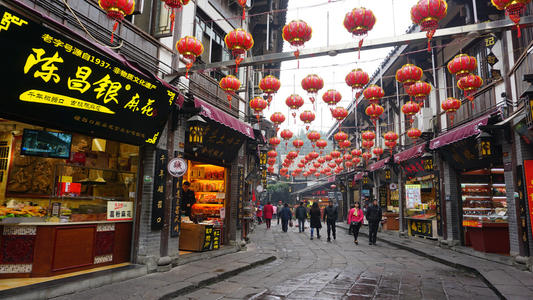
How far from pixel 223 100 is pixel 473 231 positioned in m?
10.1

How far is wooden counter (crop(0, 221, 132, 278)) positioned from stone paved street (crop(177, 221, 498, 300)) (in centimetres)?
236

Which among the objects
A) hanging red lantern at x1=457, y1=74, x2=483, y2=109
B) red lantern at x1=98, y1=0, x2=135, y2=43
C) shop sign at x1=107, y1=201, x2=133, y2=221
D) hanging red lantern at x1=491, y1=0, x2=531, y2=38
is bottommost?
shop sign at x1=107, y1=201, x2=133, y2=221

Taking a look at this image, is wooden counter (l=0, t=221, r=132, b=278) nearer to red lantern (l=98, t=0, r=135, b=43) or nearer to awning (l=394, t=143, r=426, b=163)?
red lantern (l=98, t=0, r=135, b=43)

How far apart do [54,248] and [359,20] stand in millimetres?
7484

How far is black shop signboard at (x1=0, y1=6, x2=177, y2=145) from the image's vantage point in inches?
196

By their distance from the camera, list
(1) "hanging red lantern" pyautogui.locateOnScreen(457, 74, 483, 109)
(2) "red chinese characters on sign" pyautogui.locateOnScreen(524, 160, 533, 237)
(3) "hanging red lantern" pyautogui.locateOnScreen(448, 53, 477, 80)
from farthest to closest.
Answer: (1) "hanging red lantern" pyautogui.locateOnScreen(457, 74, 483, 109)
(2) "red chinese characters on sign" pyautogui.locateOnScreen(524, 160, 533, 237)
(3) "hanging red lantern" pyautogui.locateOnScreen(448, 53, 477, 80)

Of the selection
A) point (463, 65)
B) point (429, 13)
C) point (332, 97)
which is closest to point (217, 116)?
point (332, 97)

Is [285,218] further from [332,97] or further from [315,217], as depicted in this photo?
[332,97]

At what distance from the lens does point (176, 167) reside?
8.27m

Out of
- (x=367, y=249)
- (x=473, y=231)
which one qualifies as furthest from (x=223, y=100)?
(x=473, y=231)

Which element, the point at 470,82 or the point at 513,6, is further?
the point at 470,82

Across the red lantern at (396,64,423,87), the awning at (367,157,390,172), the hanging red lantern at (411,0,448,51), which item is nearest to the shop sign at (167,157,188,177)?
the hanging red lantern at (411,0,448,51)

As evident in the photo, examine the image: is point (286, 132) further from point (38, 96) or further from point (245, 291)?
point (38, 96)

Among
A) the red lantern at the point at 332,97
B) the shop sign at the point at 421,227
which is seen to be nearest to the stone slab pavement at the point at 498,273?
the shop sign at the point at 421,227
